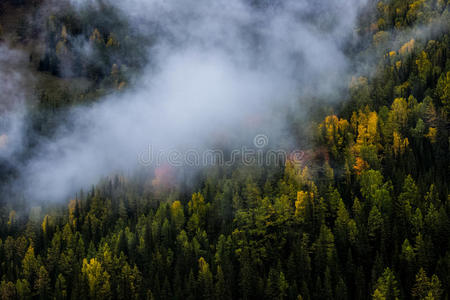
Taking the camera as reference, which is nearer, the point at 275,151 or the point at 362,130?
the point at 362,130

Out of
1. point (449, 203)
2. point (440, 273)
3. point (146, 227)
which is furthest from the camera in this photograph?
point (146, 227)

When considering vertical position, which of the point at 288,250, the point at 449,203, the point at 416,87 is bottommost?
the point at 288,250

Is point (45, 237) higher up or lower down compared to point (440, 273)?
higher up

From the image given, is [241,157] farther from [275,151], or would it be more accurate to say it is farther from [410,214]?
[410,214]

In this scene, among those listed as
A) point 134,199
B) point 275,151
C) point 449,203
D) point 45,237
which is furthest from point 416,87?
point 45,237

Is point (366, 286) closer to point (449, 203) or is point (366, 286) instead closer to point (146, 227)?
point (449, 203)

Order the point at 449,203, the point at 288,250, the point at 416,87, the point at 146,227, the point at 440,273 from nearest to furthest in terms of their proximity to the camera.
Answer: the point at 440,273 < the point at 449,203 < the point at 288,250 < the point at 146,227 < the point at 416,87
